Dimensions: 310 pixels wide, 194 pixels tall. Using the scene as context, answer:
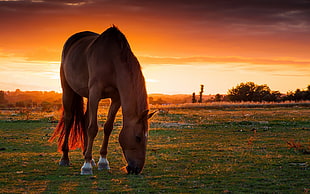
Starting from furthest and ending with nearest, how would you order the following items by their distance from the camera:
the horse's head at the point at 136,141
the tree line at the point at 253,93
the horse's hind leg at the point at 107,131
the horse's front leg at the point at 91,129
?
the tree line at the point at 253,93, the horse's hind leg at the point at 107,131, the horse's front leg at the point at 91,129, the horse's head at the point at 136,141

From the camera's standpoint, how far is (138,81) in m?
6.72

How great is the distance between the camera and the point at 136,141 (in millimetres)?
6539

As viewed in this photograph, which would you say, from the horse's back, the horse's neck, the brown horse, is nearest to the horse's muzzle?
the brown horse

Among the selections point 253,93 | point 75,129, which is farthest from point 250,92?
point 75,129

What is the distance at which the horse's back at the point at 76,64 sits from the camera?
791 cm

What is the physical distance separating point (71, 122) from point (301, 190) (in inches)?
212

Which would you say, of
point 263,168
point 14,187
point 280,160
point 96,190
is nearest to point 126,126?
point 96,190

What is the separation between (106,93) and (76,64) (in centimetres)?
135

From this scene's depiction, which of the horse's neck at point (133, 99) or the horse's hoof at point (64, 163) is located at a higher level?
the horse's neck at point (133, 99)

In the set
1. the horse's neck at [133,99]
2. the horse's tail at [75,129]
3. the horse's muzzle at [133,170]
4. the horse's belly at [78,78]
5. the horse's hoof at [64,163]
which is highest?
the horse's belly at [78,78]

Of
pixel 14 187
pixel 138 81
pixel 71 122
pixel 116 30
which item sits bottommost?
pixel 14 187

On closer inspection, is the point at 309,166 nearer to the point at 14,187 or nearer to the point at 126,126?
the point at 126,126

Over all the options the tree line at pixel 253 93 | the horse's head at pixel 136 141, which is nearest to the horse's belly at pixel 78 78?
the horse's head at pixel 136 141

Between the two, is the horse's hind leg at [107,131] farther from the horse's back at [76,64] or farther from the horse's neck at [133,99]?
the horse's neck at [133,99]
